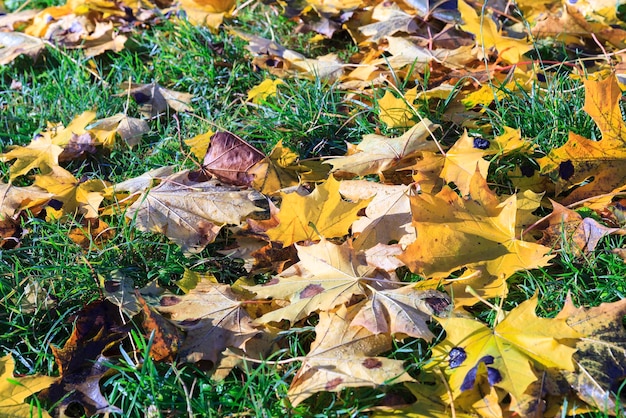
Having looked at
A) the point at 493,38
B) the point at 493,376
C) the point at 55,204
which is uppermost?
the point at 493,38

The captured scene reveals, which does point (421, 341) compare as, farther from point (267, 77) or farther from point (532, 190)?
point (267, 77)

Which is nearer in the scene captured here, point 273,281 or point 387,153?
point 273,281

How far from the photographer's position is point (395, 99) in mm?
2293

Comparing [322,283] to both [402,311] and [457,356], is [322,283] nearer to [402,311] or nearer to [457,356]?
[402,311]

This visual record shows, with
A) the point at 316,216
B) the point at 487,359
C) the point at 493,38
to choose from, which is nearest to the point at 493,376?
the point at 487,359

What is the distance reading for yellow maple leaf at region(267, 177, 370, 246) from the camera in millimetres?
1843

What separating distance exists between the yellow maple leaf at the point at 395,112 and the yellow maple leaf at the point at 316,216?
1.62 feet

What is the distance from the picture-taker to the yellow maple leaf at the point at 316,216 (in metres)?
1.84

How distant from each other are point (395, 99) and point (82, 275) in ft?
3.87

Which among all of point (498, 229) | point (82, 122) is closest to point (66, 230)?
point (82, 122)

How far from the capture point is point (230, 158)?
2211 millimetres

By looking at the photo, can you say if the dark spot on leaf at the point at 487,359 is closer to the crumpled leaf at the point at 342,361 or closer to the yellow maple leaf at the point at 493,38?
the crumpled leaf at the point at 342,361

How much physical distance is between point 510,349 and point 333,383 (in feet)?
1.30

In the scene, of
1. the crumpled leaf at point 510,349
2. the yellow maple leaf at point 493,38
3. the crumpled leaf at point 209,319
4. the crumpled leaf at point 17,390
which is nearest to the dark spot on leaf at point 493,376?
the crumpled leaf at point 510,349
